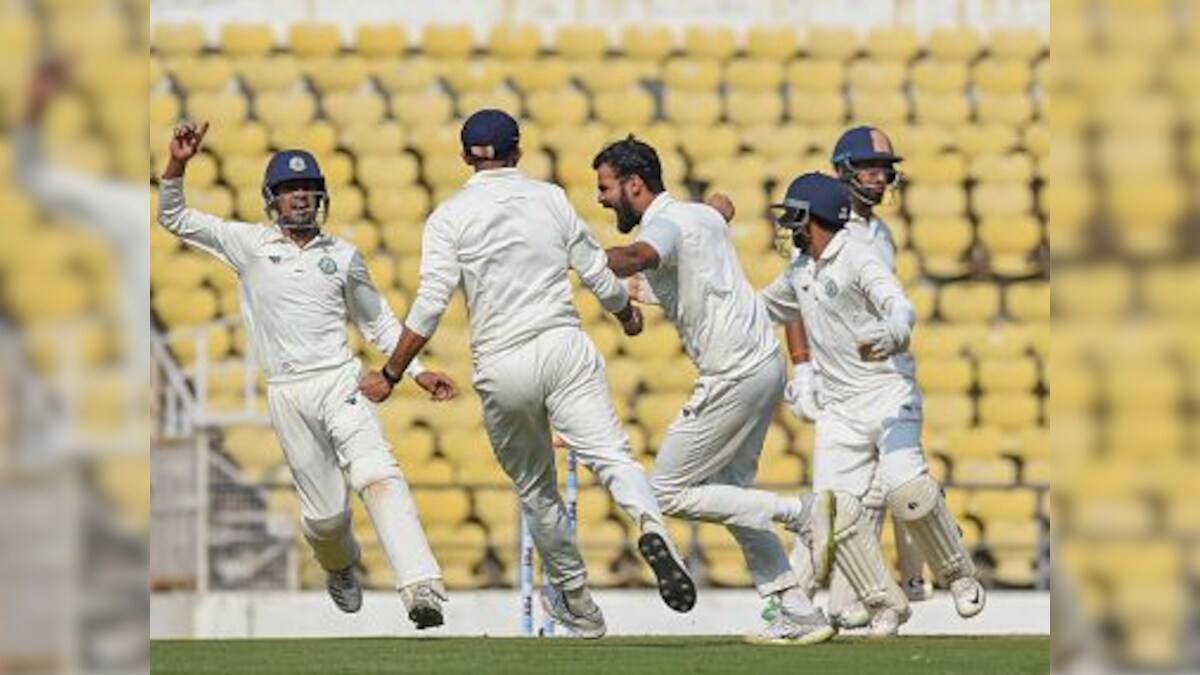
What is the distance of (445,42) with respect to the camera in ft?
59.4

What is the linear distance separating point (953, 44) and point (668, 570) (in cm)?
1066

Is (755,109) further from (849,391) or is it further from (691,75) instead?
(849,391)

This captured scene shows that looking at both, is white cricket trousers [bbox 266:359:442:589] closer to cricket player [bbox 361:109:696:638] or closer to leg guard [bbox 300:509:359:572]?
leg guard [bbox 300:509:359:572]

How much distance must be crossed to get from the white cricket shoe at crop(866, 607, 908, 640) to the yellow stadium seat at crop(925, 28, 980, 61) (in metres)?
8.84

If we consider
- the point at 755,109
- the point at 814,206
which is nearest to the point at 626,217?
the point at 814,206

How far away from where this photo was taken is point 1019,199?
18016 mm

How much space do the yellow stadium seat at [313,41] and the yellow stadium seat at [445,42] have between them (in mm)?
633

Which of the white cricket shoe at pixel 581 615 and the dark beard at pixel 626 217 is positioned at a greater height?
the dark beard at pixel 626 217

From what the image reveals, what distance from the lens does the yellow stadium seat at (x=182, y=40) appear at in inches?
710

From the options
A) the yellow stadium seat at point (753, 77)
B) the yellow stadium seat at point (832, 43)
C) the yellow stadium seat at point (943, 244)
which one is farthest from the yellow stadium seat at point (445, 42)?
the yellow stadium seat at point (943, 244)

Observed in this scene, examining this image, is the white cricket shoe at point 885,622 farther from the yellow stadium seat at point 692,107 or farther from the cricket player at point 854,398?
the yellow stadium seat at point 692,107

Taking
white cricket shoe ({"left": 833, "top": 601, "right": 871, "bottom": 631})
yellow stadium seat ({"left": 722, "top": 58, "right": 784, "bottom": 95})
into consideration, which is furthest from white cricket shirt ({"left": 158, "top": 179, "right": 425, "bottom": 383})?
yellow stadium seat ({"left": 722, "top": 58, "right": 784, "bottom": 95})

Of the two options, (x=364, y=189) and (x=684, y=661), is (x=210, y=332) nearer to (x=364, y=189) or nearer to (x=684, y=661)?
(x=364, y=189)

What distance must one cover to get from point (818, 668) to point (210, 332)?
31.2ft
